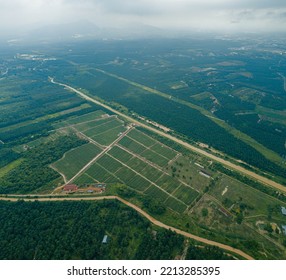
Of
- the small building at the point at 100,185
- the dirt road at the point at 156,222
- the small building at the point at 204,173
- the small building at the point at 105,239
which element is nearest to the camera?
the dirt road at the point at 156,222

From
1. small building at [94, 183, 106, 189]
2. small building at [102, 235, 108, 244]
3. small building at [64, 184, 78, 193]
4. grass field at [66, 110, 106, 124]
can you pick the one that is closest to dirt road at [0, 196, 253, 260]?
small building at [64, 184, 78, 193]

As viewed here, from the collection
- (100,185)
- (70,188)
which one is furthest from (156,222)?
(70,188)

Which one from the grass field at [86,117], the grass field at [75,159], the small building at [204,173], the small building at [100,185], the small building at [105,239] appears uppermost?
the small building at [105,239]

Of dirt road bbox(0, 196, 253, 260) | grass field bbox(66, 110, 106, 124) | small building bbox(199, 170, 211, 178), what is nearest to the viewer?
dirt road bbox(0, 196, 253, 260)

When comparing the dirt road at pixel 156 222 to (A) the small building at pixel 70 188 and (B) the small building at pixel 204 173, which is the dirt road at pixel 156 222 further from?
(B) the small building at pixel 204 173

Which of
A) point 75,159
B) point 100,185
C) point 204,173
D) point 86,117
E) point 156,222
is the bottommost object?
point 86,117

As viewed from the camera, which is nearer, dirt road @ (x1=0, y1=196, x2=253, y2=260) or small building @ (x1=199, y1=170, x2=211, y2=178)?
dirt road @ (x1=0, y1=196, x2=253, y2=260)

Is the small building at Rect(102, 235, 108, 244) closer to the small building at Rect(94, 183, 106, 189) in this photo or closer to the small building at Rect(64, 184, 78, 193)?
the small building at Rect(94, 183, 106, 189)

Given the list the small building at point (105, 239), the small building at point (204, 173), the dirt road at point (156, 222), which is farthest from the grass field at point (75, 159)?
the small building at point (204, 173)

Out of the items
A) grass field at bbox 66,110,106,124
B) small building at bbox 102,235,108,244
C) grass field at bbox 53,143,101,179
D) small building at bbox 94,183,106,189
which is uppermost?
small building at bbox 102,235,108,244

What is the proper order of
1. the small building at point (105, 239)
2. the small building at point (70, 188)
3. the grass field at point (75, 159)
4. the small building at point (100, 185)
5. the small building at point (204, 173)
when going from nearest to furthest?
the small building at point (105, 239)
the small building at point (70, 188)
the small building at point (100, 185)
the small building at point (204, 173)
the grass field at point (75, 159)

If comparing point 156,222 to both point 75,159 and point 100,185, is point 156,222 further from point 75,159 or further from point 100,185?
point 75,159

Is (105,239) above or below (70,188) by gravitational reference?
above

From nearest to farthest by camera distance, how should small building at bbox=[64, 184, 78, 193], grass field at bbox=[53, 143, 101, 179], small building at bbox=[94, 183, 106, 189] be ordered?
small building at bbox=[64, 184, 78, 193], small building at bbox=[94, 183, 106, 189], grass field at bbox=[53, 143, 101, 179]
